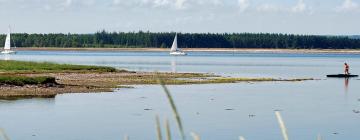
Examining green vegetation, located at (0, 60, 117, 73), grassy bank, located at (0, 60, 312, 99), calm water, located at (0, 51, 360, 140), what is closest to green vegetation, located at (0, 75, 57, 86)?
grassy bank, located at (0, 60, 312, 99)

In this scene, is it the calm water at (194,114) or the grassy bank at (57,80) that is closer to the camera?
the calm water at (194,114)

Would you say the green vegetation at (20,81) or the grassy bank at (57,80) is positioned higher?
the green vegetation at (20,81)

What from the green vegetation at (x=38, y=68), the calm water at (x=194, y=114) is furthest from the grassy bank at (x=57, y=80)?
the calm water at (x=194, y=114)

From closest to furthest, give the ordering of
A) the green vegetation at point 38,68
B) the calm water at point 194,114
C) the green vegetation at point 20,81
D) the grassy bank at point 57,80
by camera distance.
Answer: the calm water at point 194,114 → the grassy bank at point 57,80 → the green vegetation at point 20,81 → the green vegetation at point 38,68

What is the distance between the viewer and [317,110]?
34344 mm

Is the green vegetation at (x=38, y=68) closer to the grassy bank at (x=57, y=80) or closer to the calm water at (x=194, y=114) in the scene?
the grassy bank at (x=57, y=80)

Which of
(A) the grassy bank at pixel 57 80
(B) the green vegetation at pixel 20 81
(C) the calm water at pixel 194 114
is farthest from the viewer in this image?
(B) the green vegetation at pixel 20 81

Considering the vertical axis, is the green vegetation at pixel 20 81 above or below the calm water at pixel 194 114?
above

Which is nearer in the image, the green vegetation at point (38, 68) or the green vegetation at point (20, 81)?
the green vegetation at point (20, 81)

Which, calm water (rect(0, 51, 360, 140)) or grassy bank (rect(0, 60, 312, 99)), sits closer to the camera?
calm water (rect(0, 51, 360, 140))

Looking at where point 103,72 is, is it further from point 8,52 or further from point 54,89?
point 8,52

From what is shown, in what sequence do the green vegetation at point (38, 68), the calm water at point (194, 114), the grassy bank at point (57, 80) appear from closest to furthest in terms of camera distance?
the calm water at point (194, 114) < the grassy bank at point (57, 80) < the green vegetation at point (38, 68)

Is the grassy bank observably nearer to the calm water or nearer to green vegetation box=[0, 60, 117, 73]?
green vegetation box=[0, 60, 117, 73]

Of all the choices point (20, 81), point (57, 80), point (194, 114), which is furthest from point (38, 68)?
point (194, 114)
